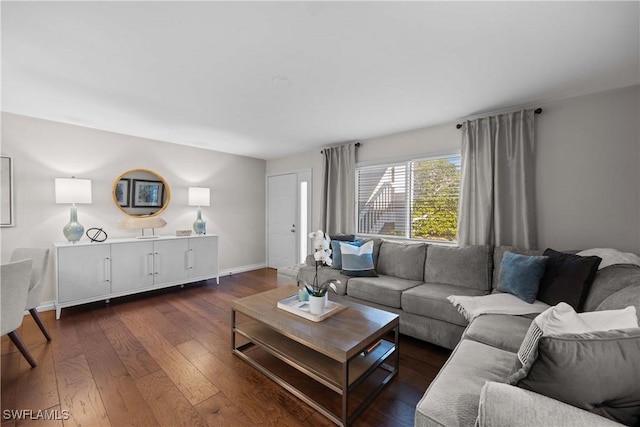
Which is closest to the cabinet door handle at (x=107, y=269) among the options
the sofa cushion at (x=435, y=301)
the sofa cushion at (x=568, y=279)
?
the sofa cushion at (x=435, y=301)

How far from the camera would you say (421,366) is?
6.91ft

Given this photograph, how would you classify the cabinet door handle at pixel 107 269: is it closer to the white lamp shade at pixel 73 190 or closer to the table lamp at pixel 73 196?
the table lamp at pixel 73 196

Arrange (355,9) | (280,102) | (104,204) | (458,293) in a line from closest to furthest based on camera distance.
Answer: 1. (355,9)
2. (458,293)
3. (280,102)
4. (104,204)

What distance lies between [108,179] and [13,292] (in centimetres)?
226

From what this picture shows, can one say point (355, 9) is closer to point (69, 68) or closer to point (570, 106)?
point (69, 68)

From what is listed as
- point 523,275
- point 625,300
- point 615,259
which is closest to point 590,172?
point 615,259

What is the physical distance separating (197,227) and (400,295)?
11.1 ft

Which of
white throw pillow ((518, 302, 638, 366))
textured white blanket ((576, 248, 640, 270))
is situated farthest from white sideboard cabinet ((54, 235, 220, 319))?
textured white blanket ((576, 248, 640, 270))

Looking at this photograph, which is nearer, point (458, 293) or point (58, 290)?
point (458, 293)

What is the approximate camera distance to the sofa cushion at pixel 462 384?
102cm

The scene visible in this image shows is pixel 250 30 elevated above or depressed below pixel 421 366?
above

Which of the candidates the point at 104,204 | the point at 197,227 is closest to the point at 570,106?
the point at 197,227

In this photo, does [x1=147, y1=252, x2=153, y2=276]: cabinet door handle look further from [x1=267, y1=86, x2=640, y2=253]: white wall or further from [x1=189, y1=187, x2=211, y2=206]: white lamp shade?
[x1=267, y1=86, x2=640, y2=253]: white wall

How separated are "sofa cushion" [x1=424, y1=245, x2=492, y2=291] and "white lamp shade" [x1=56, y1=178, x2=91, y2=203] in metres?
4.17
